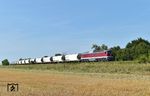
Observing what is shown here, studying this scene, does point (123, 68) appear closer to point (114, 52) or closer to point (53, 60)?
point (114, 52)

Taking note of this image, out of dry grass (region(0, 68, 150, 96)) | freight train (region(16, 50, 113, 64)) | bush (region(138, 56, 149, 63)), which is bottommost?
dry grass (region(0, 68, 150, 96))

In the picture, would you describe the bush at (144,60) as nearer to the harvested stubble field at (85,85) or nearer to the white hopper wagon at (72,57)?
the harvested stubble field at (85,85)

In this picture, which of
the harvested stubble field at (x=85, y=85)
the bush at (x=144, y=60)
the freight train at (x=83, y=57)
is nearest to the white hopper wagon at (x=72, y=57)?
the freight train at (x=83, y=57)

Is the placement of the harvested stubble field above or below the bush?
below

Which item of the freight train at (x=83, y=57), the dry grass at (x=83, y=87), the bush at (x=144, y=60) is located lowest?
the dry grass at (x=83, y=87)

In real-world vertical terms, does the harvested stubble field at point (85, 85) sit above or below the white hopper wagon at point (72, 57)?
below

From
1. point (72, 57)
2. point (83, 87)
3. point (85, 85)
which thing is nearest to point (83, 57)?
point (72, 57)

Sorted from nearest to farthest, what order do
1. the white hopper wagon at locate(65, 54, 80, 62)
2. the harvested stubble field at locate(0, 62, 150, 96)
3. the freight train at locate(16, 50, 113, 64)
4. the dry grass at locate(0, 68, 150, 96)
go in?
the dry grass at locate(0, 68, 150, 96), the harvested stubble field at locate(0, 62, 150, 96), the freight train at locate(16, 50, 113, 64), the white hopper wagon at locate(65, 54, 80, 62)

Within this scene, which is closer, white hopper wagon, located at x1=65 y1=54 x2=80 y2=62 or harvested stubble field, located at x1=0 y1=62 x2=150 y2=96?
harvested stubble field, located at x1=0 y1=62 x2=150 y2=96

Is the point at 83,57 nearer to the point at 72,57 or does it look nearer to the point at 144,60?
the point at 72,57

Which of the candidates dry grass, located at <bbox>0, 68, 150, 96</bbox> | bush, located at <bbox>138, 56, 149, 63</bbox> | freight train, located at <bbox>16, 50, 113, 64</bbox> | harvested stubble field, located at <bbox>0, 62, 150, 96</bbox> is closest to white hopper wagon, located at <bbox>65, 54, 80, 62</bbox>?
freight train, located at <bbox>16, 50, 113, 64</bbox>

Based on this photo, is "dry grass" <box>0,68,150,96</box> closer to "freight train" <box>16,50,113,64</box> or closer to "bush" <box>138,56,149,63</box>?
"bush" <box>138,56,149,63</box>

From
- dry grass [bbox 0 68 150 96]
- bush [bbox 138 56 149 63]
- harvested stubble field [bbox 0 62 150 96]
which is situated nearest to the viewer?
dry grass [bbox 0 68 150 96]

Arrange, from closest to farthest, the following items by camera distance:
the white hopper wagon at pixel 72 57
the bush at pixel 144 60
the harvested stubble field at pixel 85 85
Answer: the harvested stubble field at pixel 85 85 → the bush at pixel 144 60 → the white hopper wagon at pixel 72 57
